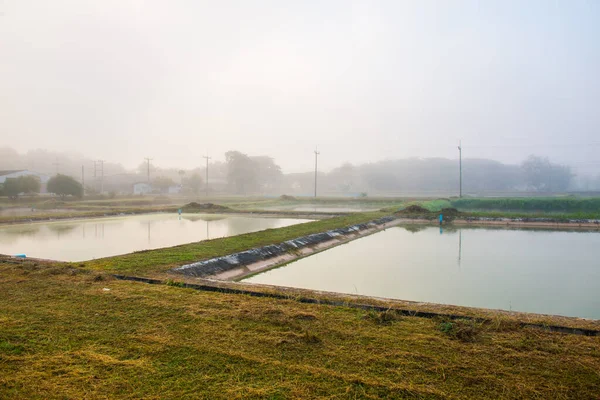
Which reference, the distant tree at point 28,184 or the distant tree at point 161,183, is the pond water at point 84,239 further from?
the distant tree at point 161,183

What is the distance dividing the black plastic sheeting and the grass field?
6.52 ft

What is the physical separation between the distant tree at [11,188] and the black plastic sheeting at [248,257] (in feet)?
82.9

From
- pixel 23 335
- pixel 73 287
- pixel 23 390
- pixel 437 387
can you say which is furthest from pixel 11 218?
pixel 437 387

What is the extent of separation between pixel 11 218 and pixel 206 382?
1507 cm

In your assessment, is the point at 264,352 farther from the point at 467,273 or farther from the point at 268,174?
the point at 268,174

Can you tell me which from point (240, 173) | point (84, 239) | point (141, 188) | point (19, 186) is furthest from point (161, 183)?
point (84, 239)

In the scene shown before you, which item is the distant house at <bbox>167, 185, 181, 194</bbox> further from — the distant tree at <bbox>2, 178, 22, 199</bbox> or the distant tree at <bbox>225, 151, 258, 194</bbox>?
the distant tree at <bbox>2, 178, 22, 199</bbox>

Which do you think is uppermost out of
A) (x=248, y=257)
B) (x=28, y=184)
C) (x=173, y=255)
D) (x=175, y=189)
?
(x=28, y=184)

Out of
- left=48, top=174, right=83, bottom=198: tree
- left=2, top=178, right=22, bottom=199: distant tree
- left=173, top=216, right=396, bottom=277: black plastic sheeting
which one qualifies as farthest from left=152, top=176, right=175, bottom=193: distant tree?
left=173, top=216, right=396, bottom=277: black plastic sheeting

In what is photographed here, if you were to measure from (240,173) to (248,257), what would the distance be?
52.8 meters

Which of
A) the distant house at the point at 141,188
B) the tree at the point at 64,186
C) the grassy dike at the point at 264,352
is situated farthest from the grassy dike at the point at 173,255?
the distant house at the point at 141,188

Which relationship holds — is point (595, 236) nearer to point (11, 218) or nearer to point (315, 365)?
point (315, 365)

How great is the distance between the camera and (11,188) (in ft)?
86.8

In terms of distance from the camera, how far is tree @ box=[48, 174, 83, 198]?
93.9 ft
